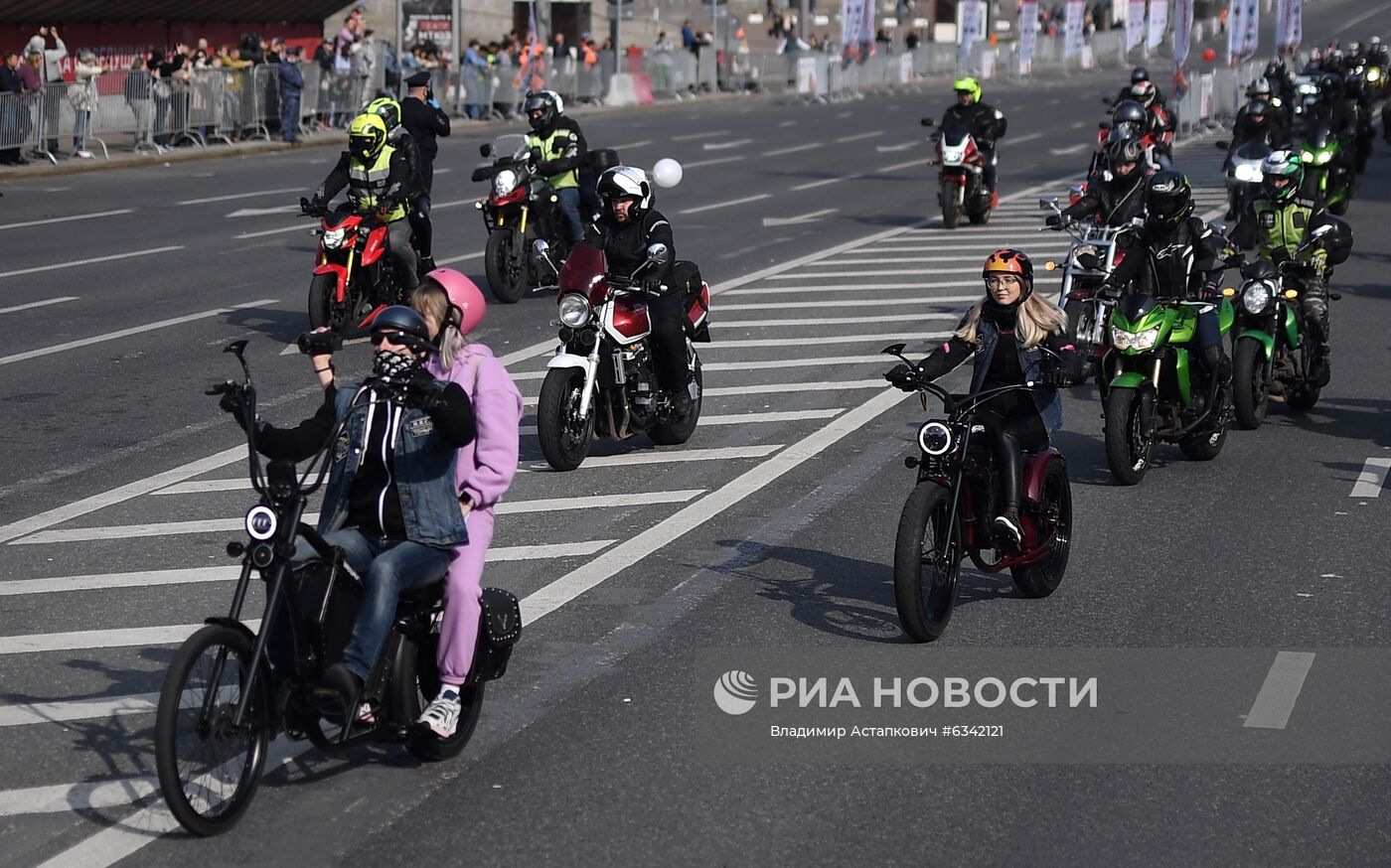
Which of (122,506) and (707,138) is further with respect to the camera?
(707,138)

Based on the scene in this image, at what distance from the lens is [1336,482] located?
12047 millimetres

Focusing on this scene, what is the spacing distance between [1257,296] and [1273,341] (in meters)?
0.51

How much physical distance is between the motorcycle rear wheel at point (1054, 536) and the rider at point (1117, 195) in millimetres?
8540

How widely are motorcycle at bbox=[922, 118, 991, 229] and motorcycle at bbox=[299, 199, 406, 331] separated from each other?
1091 centimetres

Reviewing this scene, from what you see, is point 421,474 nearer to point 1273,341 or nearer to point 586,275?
point 586,275

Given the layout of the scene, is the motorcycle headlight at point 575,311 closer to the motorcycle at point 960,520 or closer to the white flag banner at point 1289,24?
the motorcycle at point 960,520

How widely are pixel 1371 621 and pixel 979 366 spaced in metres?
2.02

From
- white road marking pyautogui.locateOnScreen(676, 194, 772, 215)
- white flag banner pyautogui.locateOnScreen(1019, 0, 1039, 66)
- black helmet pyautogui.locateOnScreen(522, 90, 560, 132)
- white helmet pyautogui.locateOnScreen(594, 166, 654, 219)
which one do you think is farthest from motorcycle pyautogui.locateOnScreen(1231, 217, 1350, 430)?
white flag banner pyautogui.locateOnScreen(1019, 0, 1039, 66)

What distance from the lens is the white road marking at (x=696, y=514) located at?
9109 millimetres

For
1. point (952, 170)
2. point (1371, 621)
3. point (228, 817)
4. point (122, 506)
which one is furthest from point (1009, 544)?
point (952, 170)

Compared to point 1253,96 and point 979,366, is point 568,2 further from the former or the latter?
point 979,366

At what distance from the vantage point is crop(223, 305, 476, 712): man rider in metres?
6.41

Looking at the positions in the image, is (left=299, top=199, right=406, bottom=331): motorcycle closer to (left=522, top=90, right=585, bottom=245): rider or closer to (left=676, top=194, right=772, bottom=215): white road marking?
(left=522, top=90, right=585, bottom=245): rider

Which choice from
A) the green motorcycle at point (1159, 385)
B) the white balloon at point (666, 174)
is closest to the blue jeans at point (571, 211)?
the white balloon at point (666, 174)
